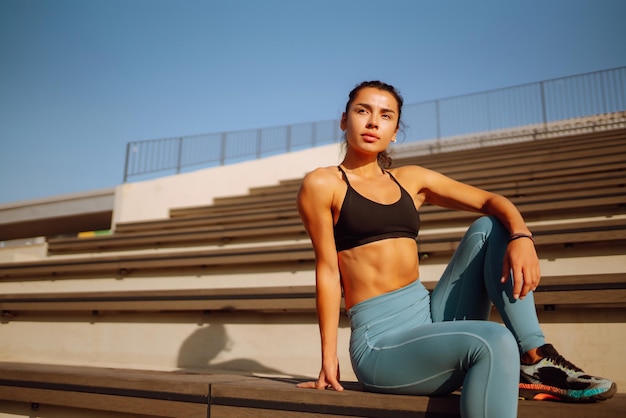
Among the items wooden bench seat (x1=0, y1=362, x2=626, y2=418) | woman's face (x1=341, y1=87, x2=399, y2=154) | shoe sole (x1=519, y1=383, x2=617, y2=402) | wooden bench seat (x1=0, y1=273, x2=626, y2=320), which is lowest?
wooden bench seat (x1=0, y1=362, x2=626, y2=418)

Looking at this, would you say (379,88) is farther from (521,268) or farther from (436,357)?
(436,357)

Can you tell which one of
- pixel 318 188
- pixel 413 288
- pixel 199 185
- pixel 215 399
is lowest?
pixel 215 399

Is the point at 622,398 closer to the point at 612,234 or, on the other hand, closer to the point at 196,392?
the point at 196,392

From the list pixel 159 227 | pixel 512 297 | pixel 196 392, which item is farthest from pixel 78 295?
pixel 512 297

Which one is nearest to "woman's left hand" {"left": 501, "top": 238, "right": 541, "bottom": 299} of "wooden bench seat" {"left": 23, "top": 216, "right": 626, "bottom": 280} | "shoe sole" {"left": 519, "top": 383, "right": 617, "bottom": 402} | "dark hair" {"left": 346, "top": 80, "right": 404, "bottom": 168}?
"shoe sole" {"left": 519, "top": 383, "right": 617, "bottom": 402}

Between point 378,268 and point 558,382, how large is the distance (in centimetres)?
59

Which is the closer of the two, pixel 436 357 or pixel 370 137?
pixel 436 357

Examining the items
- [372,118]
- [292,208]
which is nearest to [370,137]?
[372,118]

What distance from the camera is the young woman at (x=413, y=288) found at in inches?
47.9

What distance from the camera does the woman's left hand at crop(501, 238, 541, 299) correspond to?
53.4 inches

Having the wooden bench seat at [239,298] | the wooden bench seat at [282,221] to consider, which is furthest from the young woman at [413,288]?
the wooden bench seat at [282,221]

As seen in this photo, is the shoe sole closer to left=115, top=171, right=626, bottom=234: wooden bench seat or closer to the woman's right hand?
the woman's right hand

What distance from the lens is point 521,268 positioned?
1.36 metres

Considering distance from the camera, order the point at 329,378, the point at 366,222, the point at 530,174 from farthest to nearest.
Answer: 1. the point at 530,174
2. the point at 366,222
3. the point at 329,378
